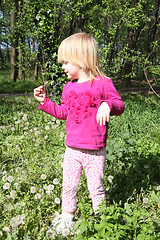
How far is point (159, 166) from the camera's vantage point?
125 inches

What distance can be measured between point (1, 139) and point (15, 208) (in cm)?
216

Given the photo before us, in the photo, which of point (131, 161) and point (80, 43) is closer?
point (80, 43)

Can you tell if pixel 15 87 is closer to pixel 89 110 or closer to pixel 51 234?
pixel 89 110

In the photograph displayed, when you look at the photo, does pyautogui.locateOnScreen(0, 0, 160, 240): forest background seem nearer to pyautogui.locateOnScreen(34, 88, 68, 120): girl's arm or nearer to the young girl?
the young girl

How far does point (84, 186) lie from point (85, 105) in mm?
1174

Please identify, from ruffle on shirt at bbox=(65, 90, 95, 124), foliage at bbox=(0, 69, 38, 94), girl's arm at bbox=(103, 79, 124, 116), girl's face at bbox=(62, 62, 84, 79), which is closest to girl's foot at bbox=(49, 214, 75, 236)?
ruffle on shirt at bbox=(65, 90, 95, 124)

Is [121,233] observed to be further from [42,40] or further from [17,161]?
[42,40]

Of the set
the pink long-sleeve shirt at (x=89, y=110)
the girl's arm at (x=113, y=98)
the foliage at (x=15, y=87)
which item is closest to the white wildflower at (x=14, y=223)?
the pink long-sleeve shirt at (x=89, y=110)

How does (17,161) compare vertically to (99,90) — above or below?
below

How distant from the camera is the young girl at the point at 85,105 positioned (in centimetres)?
184

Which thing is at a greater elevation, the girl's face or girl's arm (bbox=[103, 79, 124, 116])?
the girl's face

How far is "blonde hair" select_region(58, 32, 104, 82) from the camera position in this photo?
182cm

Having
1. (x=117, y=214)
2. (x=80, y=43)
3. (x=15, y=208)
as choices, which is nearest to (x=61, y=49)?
(x=80, y=43)

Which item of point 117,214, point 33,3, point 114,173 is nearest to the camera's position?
point 117,214
